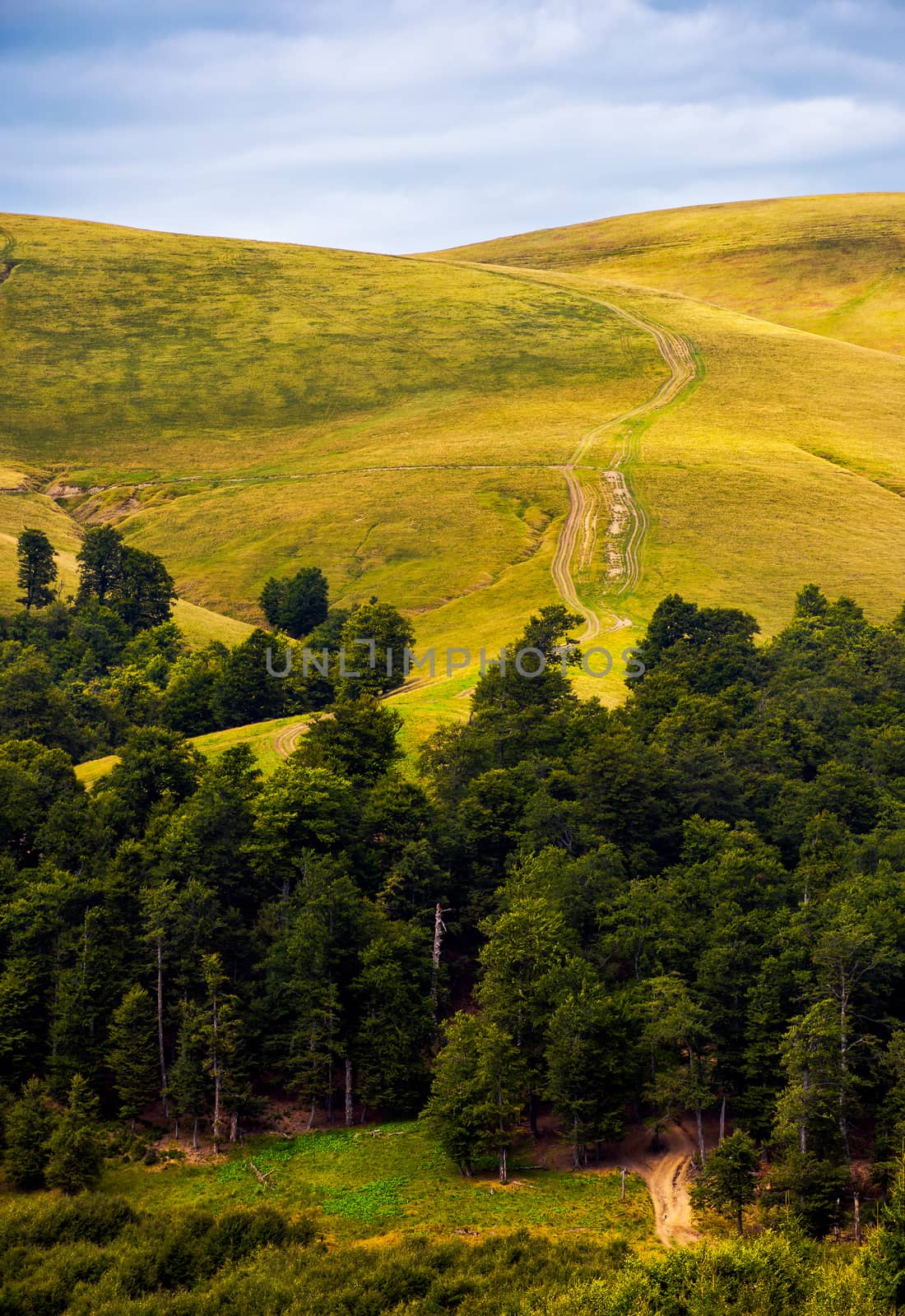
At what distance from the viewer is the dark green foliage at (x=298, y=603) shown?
147 metres

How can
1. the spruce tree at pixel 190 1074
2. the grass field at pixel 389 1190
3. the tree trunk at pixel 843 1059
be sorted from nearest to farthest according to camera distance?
the grass field at pixel 389 1190 → the tree trunk at pixel 843 1059 → the spruce tree at pixel 190 1074

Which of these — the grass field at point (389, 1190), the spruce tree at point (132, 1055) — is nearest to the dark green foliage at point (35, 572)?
the spruce tree at point (132, 1055)

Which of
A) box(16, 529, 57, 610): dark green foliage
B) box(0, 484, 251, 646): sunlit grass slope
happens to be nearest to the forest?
box(16, 529, 57, 610): dark green foliage

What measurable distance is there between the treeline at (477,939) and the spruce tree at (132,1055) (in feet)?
0.55

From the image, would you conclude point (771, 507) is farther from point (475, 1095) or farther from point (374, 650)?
point (475, 1095)

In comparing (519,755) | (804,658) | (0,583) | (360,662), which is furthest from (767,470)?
(0,583)

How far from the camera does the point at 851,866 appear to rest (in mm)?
71375

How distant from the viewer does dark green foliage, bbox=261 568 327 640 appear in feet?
481

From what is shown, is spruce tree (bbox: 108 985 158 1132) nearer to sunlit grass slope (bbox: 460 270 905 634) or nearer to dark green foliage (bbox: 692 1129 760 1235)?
dark green foliage (bbox: 692 1129 760 1235)

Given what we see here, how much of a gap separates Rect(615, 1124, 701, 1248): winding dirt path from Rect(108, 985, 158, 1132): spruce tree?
26.8 m

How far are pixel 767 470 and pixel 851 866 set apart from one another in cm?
11486

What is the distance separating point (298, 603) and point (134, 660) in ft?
99.3

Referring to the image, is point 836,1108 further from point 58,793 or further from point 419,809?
point 58,793

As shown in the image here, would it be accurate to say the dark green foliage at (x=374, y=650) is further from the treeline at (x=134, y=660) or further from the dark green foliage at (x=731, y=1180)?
the dark green foliage at (x=731, y=1180)
